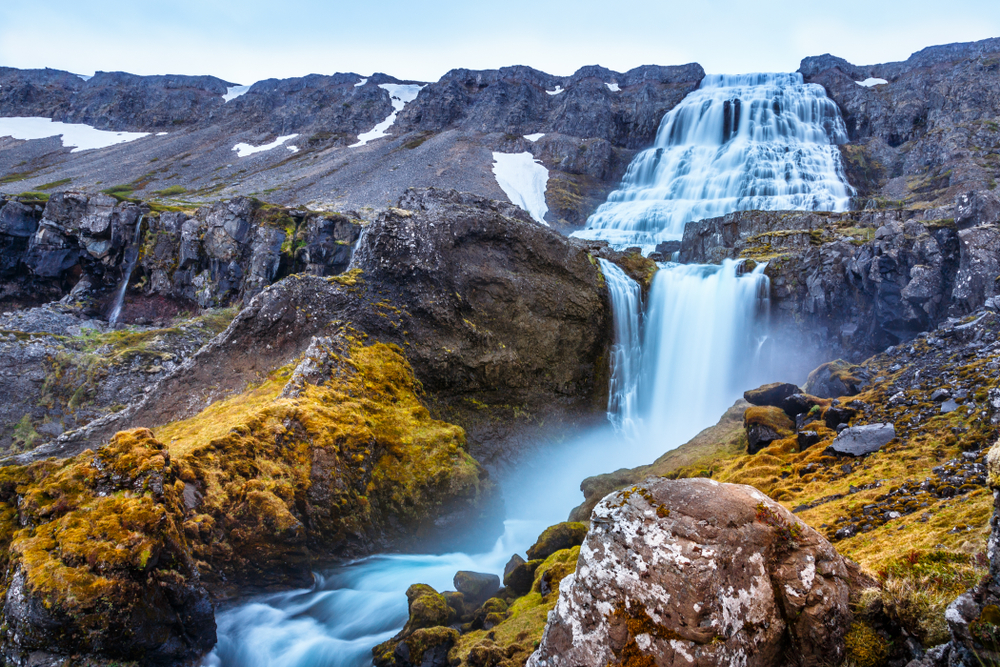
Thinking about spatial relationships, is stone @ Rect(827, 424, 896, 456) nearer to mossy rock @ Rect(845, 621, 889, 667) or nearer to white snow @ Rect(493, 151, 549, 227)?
mossy rock @ Rect(845, 621, 889, 667)

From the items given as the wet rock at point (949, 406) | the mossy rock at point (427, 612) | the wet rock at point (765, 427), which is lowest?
the mossy rock at point (427, 612)

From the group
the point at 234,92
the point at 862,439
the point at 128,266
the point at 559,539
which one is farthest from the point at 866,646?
the point at 234,92

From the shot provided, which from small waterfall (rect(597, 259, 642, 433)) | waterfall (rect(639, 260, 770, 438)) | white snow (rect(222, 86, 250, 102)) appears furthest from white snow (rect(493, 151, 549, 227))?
white snow (rect(222, 86, 250, 102))

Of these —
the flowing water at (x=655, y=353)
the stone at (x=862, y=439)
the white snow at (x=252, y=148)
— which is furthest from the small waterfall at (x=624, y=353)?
the white snow at (x=252, y=148)

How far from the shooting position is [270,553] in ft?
30.5

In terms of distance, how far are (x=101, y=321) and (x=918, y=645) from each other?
142 ft

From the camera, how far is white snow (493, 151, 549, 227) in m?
63.4

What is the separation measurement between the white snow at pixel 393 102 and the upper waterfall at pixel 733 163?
51585mm

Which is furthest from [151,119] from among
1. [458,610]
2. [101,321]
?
[458,610]

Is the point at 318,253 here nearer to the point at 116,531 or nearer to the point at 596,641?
the point at 116,531

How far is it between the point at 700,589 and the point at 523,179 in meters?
70.4

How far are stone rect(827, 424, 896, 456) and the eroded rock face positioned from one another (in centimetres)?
561

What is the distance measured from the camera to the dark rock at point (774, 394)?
517 inches

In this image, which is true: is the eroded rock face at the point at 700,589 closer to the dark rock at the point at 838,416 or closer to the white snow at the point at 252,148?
the dark rock at the point at 838,416
